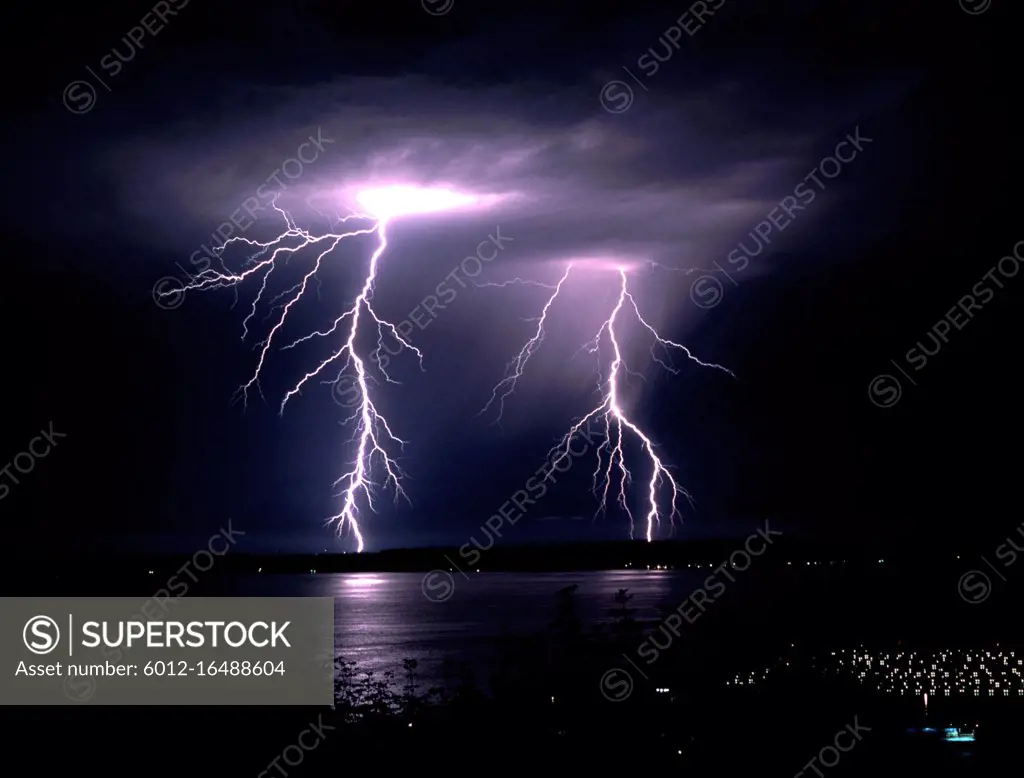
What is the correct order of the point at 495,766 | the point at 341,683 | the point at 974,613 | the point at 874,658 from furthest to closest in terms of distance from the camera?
1. the point at 974,613
2. the point at 874,658
3. the point at 341,683
4. the point at 495,766

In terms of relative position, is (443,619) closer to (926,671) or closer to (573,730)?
(926,671)

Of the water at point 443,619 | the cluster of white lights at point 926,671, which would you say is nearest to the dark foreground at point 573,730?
the cluster of white lights at point 926,671

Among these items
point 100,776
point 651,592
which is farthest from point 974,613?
point 100,776

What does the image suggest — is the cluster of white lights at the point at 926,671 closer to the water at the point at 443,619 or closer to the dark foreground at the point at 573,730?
the dark foreground at the point at 573,730

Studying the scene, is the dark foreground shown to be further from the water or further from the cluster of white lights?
the water

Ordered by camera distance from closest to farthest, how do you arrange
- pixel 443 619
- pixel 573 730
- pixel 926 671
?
pixel 573 730, pixel 926 671, pixel 443 619

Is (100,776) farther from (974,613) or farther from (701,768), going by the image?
(974,613)

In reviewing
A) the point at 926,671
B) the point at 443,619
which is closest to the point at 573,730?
the point at 926,671

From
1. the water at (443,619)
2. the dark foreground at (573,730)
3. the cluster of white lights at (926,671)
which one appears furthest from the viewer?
the water at (443,619)
